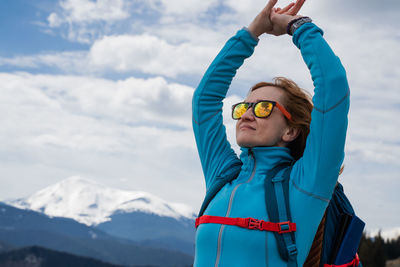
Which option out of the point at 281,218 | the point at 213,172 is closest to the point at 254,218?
the point at 281,218

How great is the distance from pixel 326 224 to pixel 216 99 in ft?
4.50

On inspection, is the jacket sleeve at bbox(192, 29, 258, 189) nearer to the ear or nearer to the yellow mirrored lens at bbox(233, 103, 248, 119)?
the yellow mirrored lens at bbox(233, 103, 248, 119)

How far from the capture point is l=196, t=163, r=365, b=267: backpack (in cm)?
302

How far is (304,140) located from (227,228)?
0.95 m

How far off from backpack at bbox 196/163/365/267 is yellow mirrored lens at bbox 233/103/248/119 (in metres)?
0.51

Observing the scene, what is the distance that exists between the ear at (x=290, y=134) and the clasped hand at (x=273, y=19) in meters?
0.79

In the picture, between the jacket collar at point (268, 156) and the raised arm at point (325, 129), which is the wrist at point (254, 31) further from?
the jacket collar at point (268, 156)

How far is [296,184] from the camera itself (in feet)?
10.3

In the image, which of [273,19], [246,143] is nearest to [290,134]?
[246,143]

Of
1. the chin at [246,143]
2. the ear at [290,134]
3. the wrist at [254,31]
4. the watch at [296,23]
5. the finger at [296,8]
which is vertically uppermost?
the finger at [296,8]

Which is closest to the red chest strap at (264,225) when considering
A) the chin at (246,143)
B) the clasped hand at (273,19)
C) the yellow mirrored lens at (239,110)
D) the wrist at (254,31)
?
the chin at (246,143)

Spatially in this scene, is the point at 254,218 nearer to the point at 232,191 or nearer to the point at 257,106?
the point at 232,191

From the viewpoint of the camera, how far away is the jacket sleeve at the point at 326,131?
10.1 ft

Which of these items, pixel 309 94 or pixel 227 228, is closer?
pixel 227 228
